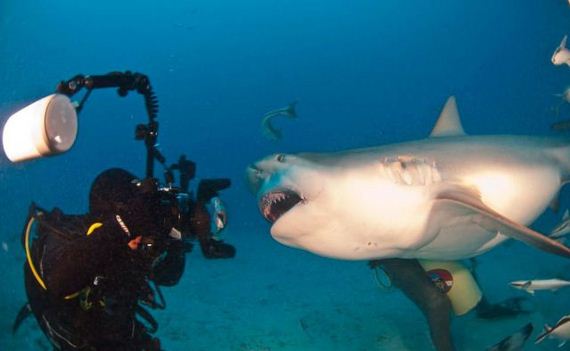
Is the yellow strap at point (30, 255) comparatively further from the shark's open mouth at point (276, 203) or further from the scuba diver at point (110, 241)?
the shark's open mouth at point (276, 203)

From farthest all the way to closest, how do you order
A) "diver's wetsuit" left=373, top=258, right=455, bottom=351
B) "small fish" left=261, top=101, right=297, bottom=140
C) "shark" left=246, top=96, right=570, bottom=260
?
"small fish" left=261, top=101, right=297, bottom=140 → "diver's wetsuit" left=373, top=258, right=455, bottom=351 → "shark" left=246, top=96, right=570, bottom=260

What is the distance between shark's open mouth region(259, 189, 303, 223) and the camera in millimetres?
3285

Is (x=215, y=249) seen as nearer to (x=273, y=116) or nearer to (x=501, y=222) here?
(x=501, y=222)

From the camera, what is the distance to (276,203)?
11.1 ft

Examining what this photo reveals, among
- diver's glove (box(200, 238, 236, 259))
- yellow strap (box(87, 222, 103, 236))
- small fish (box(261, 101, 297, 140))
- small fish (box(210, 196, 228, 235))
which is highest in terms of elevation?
small fish (box(261, 101, 297, 140))

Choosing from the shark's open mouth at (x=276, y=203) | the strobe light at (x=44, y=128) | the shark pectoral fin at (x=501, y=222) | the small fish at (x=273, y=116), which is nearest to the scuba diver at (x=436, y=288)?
the shark pectoral fin at (x=501, y=222)

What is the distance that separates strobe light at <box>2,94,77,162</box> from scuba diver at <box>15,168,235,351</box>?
40cm

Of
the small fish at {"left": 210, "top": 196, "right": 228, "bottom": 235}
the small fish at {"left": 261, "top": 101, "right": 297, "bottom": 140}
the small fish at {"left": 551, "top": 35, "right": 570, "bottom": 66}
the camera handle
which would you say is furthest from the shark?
the small fish at {"left": 261, "top": 101, "right": 297, "bottom": 140}

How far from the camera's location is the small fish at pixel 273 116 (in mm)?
9836

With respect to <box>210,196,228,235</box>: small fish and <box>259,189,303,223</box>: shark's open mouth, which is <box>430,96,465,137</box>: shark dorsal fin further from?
<box>210,196,228,235</box>: small fish

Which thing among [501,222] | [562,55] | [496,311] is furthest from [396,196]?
[496,311]

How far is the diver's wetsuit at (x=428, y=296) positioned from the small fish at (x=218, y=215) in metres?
3.09

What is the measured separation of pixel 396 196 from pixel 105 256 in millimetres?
2070

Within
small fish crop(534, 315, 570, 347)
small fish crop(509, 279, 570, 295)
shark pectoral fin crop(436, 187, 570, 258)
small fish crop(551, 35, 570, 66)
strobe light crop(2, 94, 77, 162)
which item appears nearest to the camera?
strobe light crop(2, 94, 77, 162)
